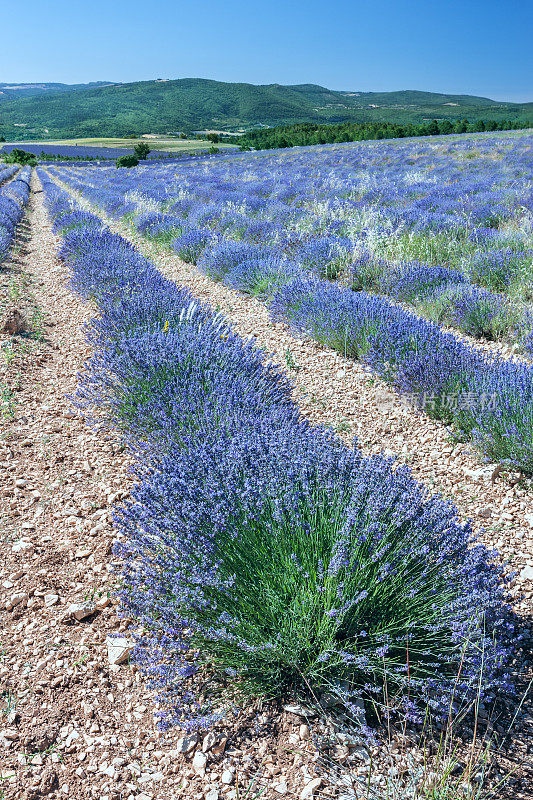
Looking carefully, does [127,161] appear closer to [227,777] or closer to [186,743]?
Result: [186,743]

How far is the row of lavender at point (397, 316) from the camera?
3.02 meters

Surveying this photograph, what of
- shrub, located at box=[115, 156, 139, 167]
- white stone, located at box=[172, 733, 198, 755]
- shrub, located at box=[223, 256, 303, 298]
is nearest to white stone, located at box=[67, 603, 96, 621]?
white stone, located at box=[172, 733, 198, 755]

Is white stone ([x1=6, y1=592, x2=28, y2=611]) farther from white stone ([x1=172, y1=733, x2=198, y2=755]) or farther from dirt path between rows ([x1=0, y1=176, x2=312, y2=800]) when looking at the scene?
white stone ([x1=172, y1=733, x2=198, y2=755])

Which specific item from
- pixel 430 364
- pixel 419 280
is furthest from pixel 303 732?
pixel 419 280

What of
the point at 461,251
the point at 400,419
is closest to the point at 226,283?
the point at 461,251

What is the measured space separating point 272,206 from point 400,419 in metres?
7.47

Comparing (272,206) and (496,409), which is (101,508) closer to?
(496,409)

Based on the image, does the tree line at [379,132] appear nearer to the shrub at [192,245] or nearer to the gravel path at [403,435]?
the shrub at [192,245]

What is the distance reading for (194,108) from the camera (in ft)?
415

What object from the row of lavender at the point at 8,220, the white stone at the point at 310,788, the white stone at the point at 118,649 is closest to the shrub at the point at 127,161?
the row of lavender at the point at 8,220

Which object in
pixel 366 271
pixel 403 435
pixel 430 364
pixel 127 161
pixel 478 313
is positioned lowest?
pixel 403 435

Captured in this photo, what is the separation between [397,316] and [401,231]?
4013 millimetres

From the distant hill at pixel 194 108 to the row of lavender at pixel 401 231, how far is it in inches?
2864

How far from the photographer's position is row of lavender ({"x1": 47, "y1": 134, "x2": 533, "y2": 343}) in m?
5.08
